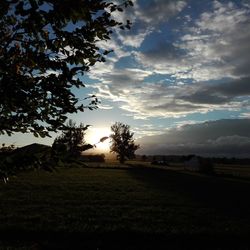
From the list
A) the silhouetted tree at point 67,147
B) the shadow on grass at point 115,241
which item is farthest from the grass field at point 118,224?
the silhouetted tree at point 67,147

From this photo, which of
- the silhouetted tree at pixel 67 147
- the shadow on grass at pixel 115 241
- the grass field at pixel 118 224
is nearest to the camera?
the silhouetted tree at pixel 67 147

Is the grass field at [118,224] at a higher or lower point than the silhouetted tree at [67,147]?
lower

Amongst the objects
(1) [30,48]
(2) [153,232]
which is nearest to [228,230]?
(2) [153,232]

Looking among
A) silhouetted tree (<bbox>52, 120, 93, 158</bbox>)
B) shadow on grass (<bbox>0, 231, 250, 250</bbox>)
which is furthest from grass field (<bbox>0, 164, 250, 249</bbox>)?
silhouetted tree (<bbox>52, 120, 93, 158</bbox>)

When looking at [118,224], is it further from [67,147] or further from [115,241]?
[67,147]

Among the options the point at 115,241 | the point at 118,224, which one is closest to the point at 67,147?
the point at 115,241

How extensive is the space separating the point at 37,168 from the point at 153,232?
1141 centimetres

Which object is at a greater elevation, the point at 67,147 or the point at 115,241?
the point at 67,147

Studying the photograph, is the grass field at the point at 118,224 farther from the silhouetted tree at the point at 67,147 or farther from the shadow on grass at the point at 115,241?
the silhouetted tree at the point at 67,147

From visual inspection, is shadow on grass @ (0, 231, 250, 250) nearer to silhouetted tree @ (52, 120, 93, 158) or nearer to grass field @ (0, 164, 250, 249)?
grass field @ (0, 164, 250, 249)

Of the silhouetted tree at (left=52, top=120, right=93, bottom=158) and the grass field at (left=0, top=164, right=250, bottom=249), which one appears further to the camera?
the grass field at (left=0, top=164, right=250, bottom=249)

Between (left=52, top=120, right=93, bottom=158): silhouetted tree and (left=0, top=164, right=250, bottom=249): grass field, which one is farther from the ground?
(left=52, top=120, right=93, bottom=158): silhouetted tree

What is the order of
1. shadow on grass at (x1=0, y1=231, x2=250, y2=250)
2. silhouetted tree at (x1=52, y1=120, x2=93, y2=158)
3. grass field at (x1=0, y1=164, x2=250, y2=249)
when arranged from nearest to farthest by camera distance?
silhouetted tree at (x1=52, y1=120, x2=93, y2=158) < shadow on grass at (x1=0, y1=231, x2=250, y2=250) < grass field at (x1=0, y1=164, x2=250, y2=249)

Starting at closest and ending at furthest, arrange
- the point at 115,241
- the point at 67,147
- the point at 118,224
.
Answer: the point at 67,147 < the point at 115,241 < the point at 118,224
